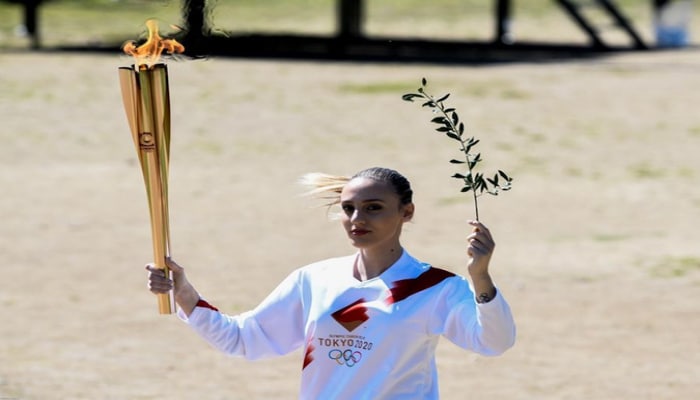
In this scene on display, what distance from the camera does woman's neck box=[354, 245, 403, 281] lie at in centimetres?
437

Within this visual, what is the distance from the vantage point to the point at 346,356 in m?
4.30

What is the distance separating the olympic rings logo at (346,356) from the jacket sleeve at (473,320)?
0.25 meters

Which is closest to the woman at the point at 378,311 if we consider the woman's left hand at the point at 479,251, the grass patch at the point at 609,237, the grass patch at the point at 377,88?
the woman's left hand at the point at 479,251

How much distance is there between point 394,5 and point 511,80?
21.3 m

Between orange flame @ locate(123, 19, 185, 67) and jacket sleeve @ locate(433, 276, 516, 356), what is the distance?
1134 mm

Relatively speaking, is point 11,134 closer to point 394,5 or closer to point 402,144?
point 402,144

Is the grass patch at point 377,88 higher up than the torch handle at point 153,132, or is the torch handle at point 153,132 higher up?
the torch handle at point 153,132

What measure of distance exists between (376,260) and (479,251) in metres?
0.48

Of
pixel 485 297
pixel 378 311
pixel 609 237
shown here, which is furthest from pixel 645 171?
pixel 485 297

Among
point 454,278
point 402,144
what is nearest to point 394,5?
point 402,144

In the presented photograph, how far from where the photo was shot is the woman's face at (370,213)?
4.30m

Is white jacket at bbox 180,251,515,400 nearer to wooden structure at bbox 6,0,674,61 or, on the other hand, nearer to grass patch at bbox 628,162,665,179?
grass patch at bbox 628,162,665,179

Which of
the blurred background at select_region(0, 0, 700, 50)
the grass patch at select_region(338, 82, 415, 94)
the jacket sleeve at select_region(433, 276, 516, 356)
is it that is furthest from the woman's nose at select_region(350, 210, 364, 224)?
the blurred background at select_region(0, 0, 700, 50)

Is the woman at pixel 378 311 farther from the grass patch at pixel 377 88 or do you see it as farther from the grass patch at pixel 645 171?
the grass patch at pixel 377 88
